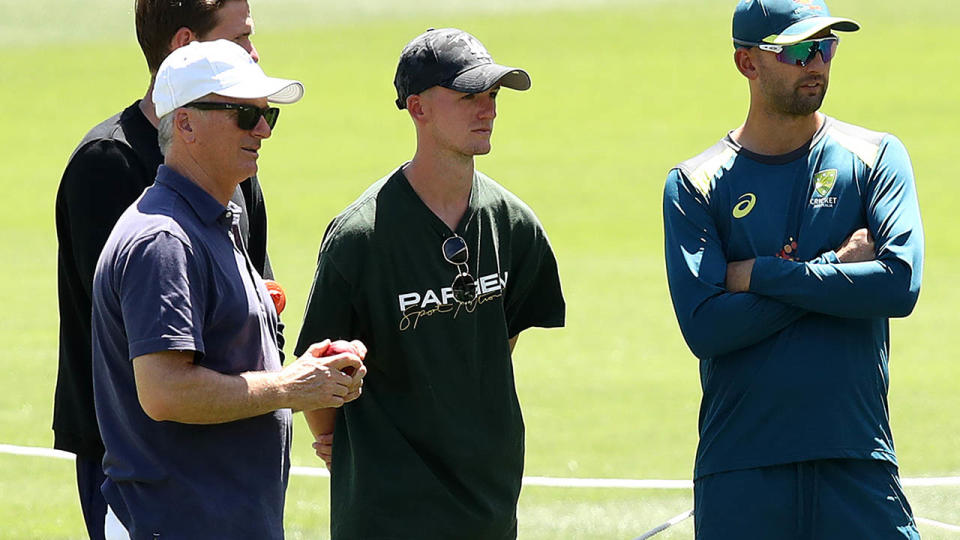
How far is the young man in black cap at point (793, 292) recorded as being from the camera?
4500mm

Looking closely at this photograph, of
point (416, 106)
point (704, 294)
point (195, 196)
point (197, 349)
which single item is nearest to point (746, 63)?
point (704, 294)

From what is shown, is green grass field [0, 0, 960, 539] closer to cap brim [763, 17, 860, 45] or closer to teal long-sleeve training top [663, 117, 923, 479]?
teal long-sleeve training top [663, 117, 923, 479]

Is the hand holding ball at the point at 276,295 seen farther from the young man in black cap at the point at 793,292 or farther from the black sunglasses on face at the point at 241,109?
the young man in black cap at the point at 793,292

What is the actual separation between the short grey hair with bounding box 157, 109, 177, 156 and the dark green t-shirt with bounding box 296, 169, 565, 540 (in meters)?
0.76

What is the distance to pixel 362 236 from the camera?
15.6 feet

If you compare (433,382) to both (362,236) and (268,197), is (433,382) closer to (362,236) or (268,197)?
(362,236)

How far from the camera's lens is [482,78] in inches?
187

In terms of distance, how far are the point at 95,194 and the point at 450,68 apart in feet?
3.69

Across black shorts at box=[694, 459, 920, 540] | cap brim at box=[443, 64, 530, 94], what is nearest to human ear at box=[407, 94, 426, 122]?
cap brim at box=[443, 64, 530, 94]

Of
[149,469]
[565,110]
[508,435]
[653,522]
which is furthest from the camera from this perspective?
[565,110]

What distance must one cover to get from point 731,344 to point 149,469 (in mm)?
1703

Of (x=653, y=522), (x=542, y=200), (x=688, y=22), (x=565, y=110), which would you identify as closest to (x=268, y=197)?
(x=542, y=200)

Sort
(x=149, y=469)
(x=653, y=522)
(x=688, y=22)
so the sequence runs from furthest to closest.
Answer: (x=688, y=22), (x=653, y=522), (x=149, y=469)

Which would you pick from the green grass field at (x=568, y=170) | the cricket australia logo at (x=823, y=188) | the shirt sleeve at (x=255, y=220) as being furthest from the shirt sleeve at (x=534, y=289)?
the green grass field at (x=568, y=170)
